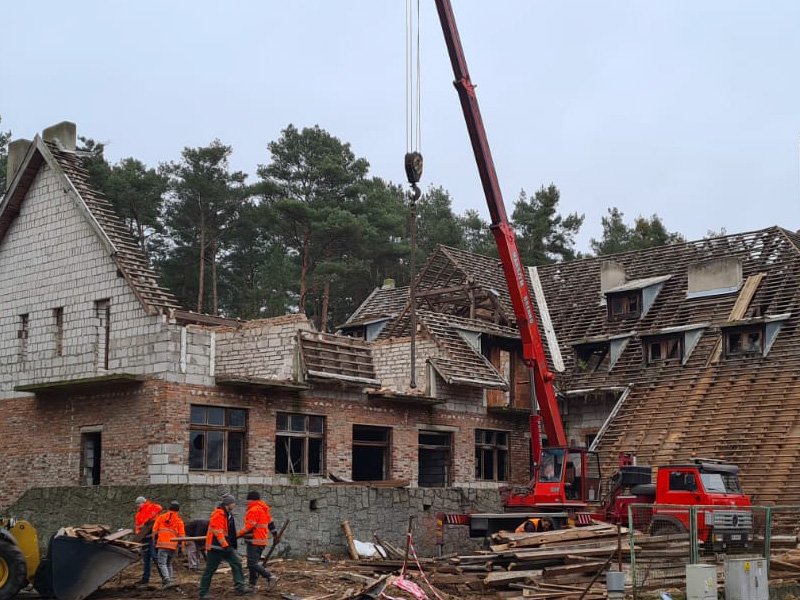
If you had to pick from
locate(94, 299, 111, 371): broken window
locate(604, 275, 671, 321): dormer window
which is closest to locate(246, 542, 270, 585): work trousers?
locate(94, 299, 111, 371): broken window

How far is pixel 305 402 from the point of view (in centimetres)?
2923

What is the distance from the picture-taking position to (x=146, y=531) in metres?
21.1

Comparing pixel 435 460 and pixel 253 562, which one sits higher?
pixel 435 460

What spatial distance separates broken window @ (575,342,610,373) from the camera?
37312 mm

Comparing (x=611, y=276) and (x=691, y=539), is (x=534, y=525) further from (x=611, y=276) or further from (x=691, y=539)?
(x=611, y=276)

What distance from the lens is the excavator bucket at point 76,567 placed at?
18.9 metres

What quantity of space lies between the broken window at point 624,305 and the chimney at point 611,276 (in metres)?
1.43

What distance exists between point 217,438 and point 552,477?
8481 mm

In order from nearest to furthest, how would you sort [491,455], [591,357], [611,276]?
1. [491,455]
2. [591,357]
3. [611,276]

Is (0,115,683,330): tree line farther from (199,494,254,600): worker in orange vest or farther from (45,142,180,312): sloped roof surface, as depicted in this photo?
(199,494,254,600): worker in orange vest

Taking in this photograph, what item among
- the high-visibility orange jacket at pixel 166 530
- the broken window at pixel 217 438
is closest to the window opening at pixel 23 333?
the broken window at pixel 217 438

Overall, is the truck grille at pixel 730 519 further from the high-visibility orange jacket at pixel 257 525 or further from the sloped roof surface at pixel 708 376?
the high-visibility orange jacket at pixel 257 525

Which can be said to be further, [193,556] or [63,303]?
[63,303]

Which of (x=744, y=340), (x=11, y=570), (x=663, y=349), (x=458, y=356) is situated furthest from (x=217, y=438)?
(x=744, y=340)
